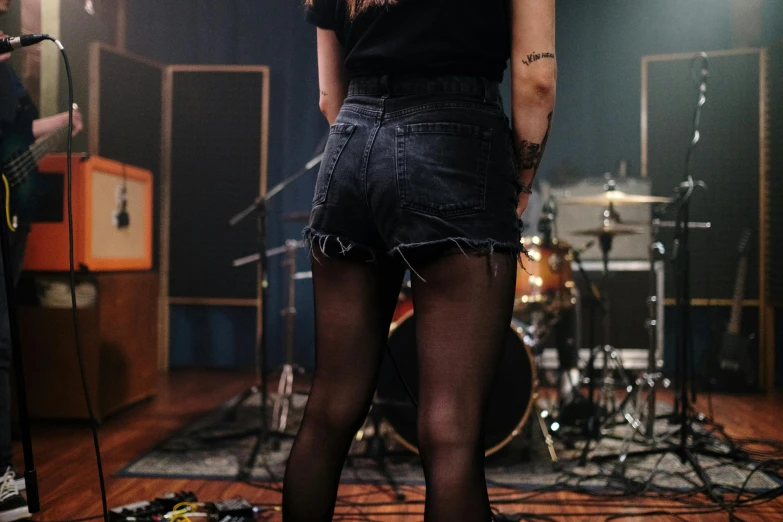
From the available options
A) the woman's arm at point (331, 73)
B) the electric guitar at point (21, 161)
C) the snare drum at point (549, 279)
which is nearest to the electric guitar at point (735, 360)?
the snare drum at point (549, 279)

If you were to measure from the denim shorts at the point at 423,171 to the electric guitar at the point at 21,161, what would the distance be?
1972mm

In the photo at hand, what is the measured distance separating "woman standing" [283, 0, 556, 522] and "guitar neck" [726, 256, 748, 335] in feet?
13.5

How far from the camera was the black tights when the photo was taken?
0.97 m

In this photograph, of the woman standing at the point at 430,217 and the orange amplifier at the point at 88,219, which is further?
the orange amplifier at the point at 88,219

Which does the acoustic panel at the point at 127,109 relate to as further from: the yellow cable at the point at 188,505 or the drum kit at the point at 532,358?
the yellow cable at the point at 188,505

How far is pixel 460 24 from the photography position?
999mm

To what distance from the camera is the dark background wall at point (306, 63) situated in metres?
5.09

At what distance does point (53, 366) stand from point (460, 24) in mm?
3050

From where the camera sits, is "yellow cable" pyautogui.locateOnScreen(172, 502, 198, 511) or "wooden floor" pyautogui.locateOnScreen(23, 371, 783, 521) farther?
"wooden floor" pyautogui.locateOnScreen(23, 371, 783, 521)

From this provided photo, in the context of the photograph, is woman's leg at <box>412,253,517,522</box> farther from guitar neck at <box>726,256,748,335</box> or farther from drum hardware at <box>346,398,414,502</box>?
guitar neck at <box>726,256,748,335</box>

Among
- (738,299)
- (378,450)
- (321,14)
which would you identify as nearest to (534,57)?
(321,14)

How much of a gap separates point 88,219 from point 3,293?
1080 millimetres

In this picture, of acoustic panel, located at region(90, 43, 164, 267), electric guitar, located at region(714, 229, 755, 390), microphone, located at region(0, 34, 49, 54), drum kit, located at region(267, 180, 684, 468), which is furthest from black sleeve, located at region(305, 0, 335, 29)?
electric guitar, located at region(714, 229, 755, 390)

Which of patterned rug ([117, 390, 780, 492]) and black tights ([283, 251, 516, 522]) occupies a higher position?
black tights ([283, 251, 516, 522])
